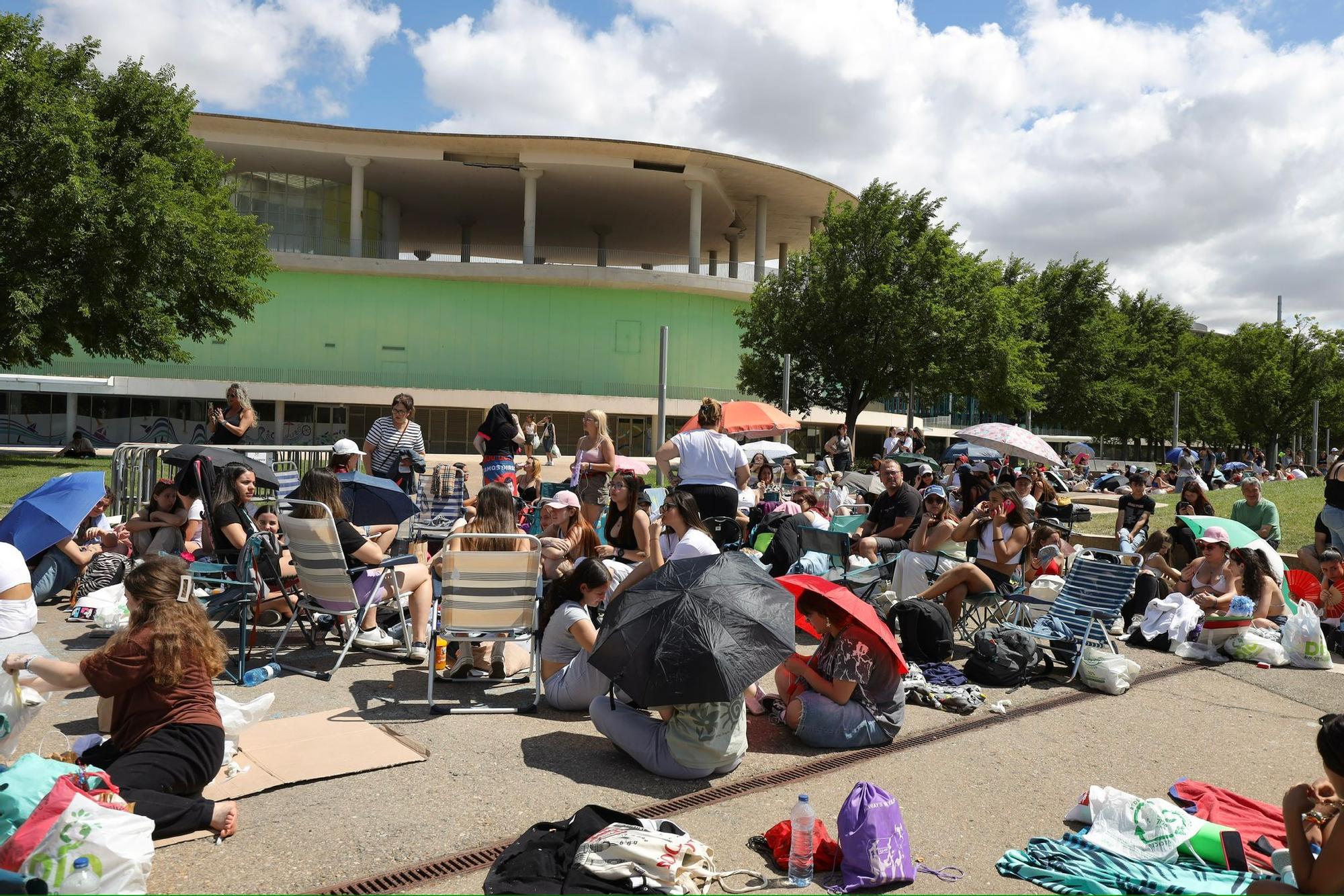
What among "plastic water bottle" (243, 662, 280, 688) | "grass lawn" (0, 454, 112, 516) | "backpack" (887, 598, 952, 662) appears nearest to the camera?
"plastic water bottle" (243, 662, 280, 688)

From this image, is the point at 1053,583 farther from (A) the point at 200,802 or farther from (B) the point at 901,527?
(A) the point at 200,802

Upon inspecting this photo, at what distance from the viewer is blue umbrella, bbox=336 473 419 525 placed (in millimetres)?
8391

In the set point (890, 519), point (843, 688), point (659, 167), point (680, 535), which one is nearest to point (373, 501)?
point (680, 535)

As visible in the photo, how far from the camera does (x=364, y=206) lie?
150ft

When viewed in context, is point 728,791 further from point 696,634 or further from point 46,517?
point 46,517

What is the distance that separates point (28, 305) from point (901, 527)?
21.6 meters

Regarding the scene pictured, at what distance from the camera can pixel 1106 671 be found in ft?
22.4

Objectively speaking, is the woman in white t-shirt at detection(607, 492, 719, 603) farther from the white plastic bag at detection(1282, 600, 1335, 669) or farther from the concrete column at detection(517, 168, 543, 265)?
the concrete column at detection(517, 168, 543, 265)

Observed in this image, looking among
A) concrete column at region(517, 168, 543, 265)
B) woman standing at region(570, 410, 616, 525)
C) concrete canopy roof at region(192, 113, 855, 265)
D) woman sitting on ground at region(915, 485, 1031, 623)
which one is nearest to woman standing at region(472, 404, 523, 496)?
woman standing at region(570, 410, 616, 525)

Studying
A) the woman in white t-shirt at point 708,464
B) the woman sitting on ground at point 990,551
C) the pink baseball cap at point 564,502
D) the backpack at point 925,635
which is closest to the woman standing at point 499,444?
the woman in white t-shirt at point 708,464

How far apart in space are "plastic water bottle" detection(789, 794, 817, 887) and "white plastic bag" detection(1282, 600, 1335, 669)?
21.0ft

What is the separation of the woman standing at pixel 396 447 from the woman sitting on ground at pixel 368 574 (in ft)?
10.5

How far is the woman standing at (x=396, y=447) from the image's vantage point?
10.3m

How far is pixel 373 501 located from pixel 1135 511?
393 inches
